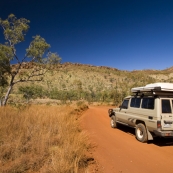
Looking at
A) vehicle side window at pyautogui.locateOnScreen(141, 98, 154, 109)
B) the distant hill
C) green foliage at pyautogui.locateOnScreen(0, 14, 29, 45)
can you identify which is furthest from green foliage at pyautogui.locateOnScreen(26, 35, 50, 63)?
the distant hill

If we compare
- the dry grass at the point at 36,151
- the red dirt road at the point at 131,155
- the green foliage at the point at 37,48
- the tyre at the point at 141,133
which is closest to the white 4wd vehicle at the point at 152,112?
the tyre at the point at 141,133

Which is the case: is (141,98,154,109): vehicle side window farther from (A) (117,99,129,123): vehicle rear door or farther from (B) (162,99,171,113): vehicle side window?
(A) (117,99,129,123): vehicle rear door

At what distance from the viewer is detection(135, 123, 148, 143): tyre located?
7841mm

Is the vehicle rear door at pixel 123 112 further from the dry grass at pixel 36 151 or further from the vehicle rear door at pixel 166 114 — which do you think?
the dry grass at pixel 36 151

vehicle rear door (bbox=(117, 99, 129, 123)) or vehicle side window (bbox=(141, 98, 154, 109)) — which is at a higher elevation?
vehicle side window (bbox=(141, 98, 154, 109))

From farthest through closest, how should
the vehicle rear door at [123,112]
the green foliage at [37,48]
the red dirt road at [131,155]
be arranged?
the green foliage at [37,48] < the vehicle rear door at [123,112] < the red dirt road at [131,155]

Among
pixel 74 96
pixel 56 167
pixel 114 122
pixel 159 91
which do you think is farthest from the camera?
pixel 74 96

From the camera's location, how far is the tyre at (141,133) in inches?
309

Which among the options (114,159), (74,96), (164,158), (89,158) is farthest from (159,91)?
(74,96)

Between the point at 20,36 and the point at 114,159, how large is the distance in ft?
47.5

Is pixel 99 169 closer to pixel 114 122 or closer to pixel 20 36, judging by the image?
pixel 114 122

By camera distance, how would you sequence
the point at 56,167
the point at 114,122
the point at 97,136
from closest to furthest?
the point at 56,167 → the point at 97,136 → the point at 114,122

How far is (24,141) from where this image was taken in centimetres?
603

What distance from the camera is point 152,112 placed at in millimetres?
7551
